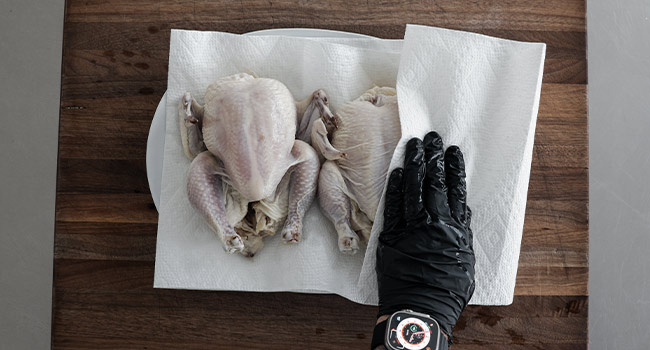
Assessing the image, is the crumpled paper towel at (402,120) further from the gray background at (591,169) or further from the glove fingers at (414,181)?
the gray background at (591,169)

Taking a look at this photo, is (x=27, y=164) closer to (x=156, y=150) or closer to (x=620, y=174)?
(x=156, y=150)

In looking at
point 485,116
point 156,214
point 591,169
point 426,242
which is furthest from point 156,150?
point 591,169

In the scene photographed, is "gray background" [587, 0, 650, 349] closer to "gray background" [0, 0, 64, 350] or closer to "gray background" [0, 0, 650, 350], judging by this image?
"gray background" [0, 0, 650, 350]

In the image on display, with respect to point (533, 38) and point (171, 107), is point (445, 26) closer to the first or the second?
point (533, 38)

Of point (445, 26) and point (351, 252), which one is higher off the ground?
point (445, 26)

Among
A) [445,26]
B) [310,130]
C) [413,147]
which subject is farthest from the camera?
[445,26]

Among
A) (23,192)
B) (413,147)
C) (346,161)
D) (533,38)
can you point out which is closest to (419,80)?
(413,147)
